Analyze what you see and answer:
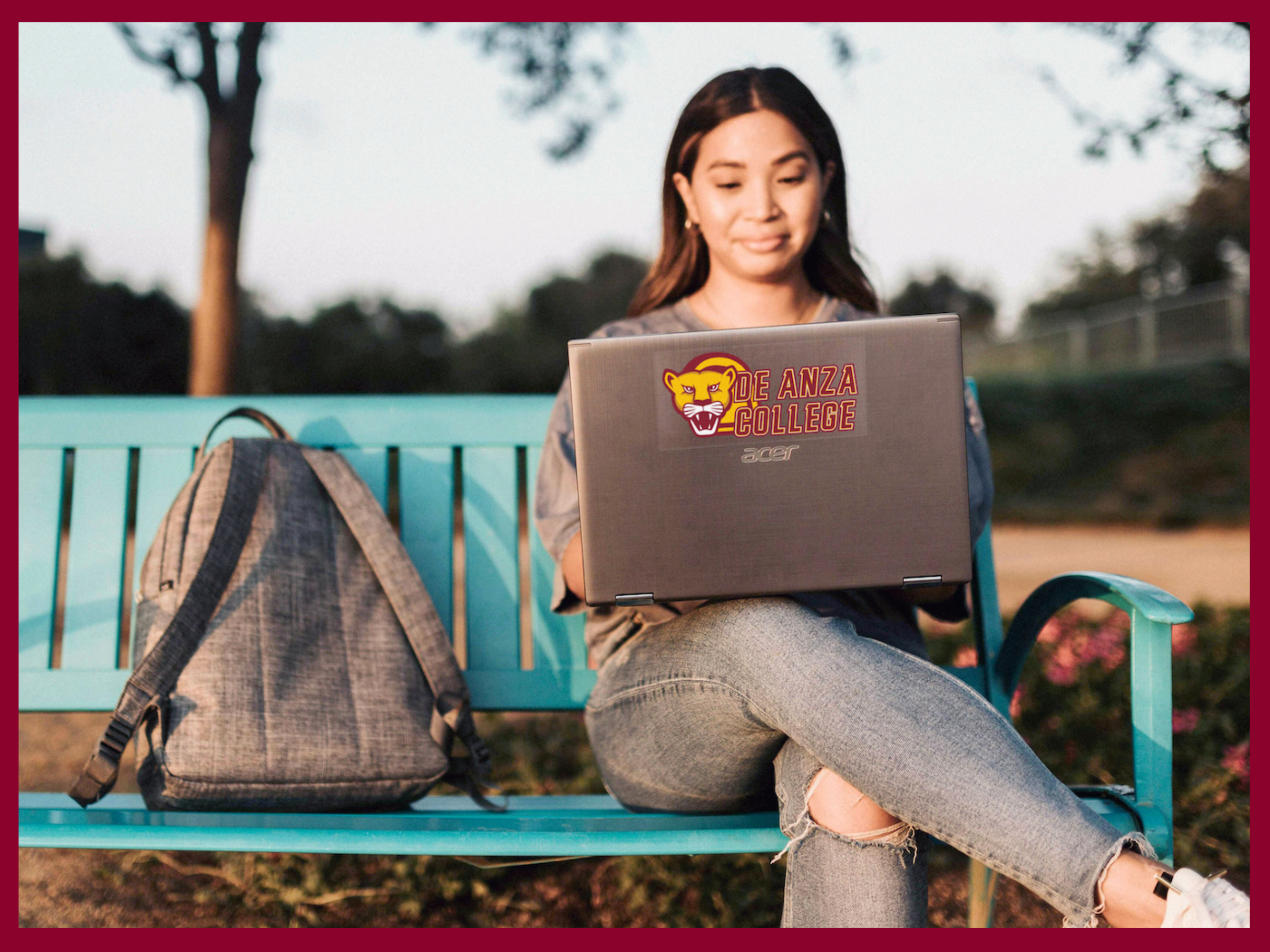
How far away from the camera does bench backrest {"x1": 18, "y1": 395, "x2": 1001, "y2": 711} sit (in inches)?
78.5

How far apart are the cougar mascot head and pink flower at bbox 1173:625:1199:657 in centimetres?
249

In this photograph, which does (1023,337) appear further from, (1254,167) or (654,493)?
(654,493)

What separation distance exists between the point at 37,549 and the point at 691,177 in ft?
4.61

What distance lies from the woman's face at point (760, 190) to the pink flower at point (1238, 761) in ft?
5.66

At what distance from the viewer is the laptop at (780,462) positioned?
1.33 meters

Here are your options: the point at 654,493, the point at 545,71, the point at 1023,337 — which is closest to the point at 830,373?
the point at 654,493

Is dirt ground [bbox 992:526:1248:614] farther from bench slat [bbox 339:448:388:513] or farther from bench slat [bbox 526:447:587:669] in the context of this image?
bench slat [bbox 339:448:388:513]

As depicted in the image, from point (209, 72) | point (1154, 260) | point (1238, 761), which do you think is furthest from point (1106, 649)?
point (1154, 260)

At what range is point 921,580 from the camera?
1347mm

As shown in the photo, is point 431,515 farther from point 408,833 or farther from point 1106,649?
point 1106,649

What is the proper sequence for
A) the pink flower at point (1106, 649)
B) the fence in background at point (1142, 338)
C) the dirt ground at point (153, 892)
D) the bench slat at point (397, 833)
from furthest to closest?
the fence in background at point (1142, 338)
the pink flower at point (1106, 649)
the dirt ground at point (153, 892)
the bench slat at point (397, 833)

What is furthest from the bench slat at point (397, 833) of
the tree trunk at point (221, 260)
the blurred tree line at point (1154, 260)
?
the blurred tree line at point (1154, 260)

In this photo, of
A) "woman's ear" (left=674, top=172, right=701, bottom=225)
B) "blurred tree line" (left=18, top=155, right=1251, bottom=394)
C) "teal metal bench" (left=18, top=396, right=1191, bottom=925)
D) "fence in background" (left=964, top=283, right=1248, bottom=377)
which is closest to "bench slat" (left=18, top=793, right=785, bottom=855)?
"teal metal bench" (left=18, top=396, right=1191, bottom=925)

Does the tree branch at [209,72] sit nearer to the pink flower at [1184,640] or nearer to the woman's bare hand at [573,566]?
the woman's bare hand at [573,566]
